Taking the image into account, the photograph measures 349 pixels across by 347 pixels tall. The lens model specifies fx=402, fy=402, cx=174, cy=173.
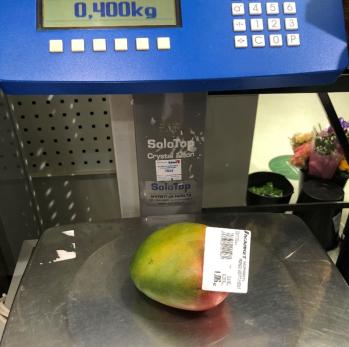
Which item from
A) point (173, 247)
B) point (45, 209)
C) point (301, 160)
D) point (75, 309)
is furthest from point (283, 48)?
point (301, 160)

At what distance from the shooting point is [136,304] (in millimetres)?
547

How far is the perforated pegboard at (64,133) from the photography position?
1.08 meters

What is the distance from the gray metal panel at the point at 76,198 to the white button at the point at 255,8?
2.59ft

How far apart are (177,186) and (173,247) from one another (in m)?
0.20

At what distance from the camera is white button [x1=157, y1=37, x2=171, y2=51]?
491 mm

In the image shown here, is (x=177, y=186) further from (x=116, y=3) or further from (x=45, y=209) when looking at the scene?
(x=45, y=209)

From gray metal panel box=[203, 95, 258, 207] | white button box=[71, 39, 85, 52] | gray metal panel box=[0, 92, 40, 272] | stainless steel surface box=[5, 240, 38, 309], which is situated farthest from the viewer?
gray metal panel box=[203, 95, 258, 207]

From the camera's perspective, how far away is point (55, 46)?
48cm

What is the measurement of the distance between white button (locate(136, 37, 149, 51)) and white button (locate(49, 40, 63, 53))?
92 mm

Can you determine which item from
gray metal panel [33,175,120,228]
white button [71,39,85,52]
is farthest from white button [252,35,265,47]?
gray metal panel [33,175,120,228]

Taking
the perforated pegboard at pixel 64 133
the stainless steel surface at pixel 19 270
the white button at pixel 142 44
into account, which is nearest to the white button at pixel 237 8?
the white button at pixel 142 44

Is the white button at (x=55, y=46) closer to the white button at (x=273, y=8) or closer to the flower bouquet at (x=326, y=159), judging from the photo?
the white button at (x=273, y=8)

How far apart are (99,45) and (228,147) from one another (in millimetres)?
837

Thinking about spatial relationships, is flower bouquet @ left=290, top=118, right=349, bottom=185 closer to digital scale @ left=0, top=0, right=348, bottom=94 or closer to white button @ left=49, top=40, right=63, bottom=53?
digital scale @ left=0, top=0, right=348, bottom=94
